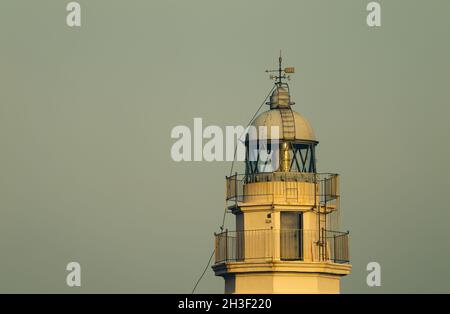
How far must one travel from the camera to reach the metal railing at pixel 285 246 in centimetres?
15925

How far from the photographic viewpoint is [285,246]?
160 metres

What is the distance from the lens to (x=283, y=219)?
160 m

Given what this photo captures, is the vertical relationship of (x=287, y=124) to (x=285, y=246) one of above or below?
above

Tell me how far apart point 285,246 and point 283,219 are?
1100 millimetres

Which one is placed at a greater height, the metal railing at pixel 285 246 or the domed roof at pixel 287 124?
the domed roof at pixel 287 124

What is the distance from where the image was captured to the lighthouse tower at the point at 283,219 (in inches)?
6265

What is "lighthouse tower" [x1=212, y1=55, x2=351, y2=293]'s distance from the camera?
159m

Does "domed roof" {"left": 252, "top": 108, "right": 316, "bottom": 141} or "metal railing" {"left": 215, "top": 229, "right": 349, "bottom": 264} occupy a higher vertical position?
"domed roof" {"left": 252, "top": 108, "right": 316, "bottom": 141}
